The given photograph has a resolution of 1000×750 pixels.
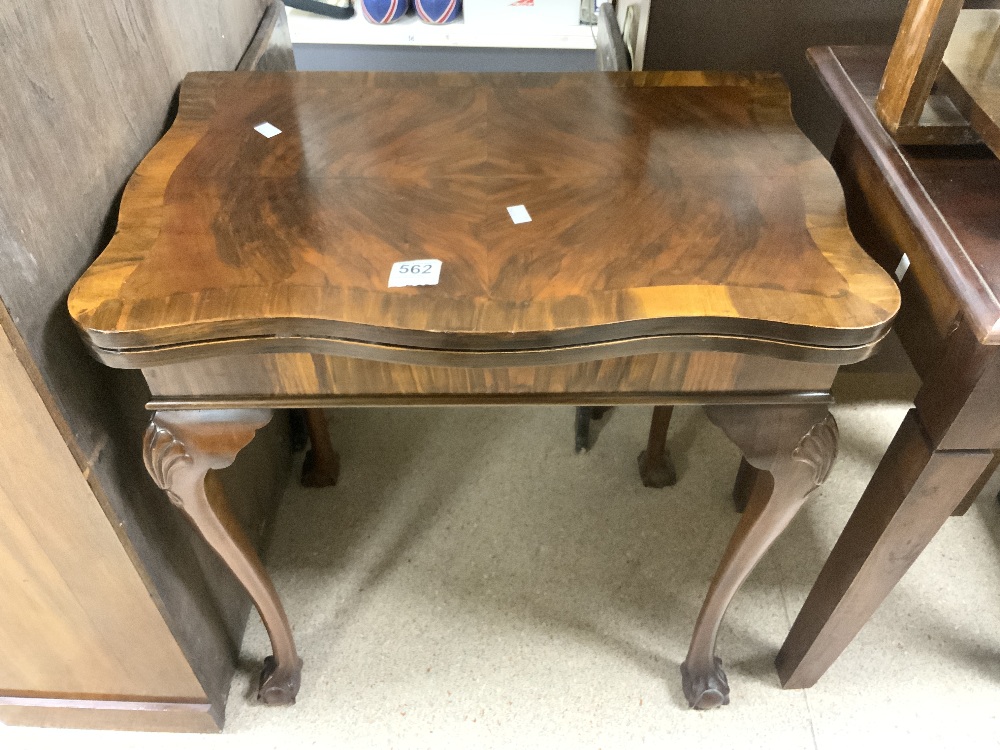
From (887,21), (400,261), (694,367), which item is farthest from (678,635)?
(887,21)

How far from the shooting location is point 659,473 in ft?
4.26

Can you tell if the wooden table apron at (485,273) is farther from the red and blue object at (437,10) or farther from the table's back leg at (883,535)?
the red and blue object at (437,10)

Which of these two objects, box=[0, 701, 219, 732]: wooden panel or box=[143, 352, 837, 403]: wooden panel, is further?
box=[0, 701, 219, 732]: wooden panel

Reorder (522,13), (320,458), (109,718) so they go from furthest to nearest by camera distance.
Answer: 1. (522,13)
2. (320,458)
3. (109,718)

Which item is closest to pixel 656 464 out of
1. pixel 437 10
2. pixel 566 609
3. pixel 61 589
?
pixel 566 609

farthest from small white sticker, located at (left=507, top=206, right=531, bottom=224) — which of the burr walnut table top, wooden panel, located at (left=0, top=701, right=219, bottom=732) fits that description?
wooden panel, located at (left=0, top=701, right=219, bottom=732)

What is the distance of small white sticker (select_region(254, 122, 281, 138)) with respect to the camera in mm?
806

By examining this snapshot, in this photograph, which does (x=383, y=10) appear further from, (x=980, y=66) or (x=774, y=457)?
(x=774, y=457)

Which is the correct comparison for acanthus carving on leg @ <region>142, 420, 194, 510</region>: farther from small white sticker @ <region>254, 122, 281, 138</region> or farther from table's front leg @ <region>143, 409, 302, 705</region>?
small white sticker @ <region>254, 122, 281, 138</region>

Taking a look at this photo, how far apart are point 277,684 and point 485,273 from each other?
679mm

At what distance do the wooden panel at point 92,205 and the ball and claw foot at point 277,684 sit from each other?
0.21 feet

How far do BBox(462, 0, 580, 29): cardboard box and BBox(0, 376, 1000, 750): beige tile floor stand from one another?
2.66ft

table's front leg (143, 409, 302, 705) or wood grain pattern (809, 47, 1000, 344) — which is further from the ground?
wood grain pattern (809, 47, 1000, 344)

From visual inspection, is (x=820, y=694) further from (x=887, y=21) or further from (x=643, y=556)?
(x=887, y=21)
